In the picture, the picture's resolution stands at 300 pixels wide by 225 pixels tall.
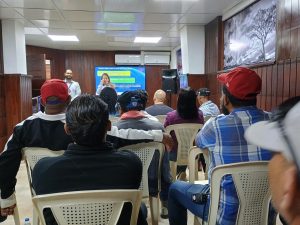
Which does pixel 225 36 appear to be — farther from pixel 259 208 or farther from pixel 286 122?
pixel 286 122

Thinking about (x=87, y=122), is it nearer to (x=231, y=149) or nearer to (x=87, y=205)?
(x=87, y=205)

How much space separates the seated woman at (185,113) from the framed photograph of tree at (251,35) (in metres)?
1.11

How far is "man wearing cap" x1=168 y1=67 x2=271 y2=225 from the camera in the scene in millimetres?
1547

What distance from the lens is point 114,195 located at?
1139 millimetres

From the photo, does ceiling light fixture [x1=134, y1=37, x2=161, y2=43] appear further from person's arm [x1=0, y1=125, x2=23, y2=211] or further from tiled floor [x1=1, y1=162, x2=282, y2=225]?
person's arm [x1=0, y1=125, x2=23, y2=211]

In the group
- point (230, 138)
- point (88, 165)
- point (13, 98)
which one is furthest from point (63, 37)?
point (88, 165)

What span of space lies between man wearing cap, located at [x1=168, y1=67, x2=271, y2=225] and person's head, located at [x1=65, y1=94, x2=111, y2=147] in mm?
613

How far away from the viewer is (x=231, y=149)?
1559mm

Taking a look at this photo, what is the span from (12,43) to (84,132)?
4.55 meters

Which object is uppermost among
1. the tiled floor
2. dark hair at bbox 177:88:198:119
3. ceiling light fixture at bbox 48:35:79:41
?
ceiling light fixture at bbox 48:35:79:41

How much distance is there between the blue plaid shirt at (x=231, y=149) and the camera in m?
1.54

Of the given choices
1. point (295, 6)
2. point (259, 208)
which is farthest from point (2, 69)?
point (259, 208)

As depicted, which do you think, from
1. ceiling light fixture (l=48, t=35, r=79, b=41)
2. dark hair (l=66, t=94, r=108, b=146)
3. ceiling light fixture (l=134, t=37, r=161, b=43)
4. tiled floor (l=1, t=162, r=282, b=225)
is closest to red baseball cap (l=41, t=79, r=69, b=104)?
dark hair (l=66, t=94, r=108, b=146)

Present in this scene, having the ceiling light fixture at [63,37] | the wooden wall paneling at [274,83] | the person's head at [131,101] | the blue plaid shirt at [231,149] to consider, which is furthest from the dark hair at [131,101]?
the ceiling light fixture at [63,37]
